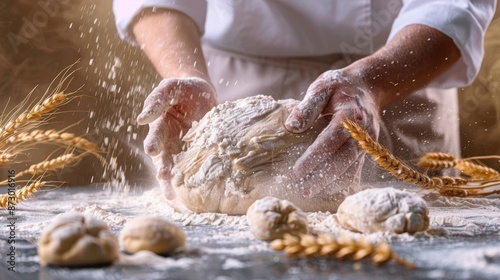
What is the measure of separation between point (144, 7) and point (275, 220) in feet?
4.01

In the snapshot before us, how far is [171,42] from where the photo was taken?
1.98 meters

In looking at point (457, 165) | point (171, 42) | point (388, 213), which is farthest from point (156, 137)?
point (457, 165)

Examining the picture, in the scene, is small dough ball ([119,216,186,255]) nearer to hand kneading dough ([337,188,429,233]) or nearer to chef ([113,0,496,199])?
hand kneading dough ([337,188,429,233])

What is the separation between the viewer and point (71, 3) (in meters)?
2.62

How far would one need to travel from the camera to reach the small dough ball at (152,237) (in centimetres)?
97

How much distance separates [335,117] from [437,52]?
612 millimetres

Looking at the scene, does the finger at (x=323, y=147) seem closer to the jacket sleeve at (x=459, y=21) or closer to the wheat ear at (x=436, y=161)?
the wheat ear at (x=436, y=161)

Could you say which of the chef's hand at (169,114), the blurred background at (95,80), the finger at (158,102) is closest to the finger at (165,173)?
the chef's hand at (169,114)

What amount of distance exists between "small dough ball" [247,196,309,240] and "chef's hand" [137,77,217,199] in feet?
1.58

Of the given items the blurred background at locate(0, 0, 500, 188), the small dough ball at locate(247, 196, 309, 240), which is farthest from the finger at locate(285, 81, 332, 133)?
the blurred background at locate(0, 0, 500, 188)

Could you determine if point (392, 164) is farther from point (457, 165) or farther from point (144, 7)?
point (144, 7)

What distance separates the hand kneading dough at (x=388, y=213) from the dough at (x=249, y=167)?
0.84ft

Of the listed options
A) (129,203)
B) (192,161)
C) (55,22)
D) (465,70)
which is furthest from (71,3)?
(465,70)

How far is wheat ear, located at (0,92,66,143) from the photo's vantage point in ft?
4.47
